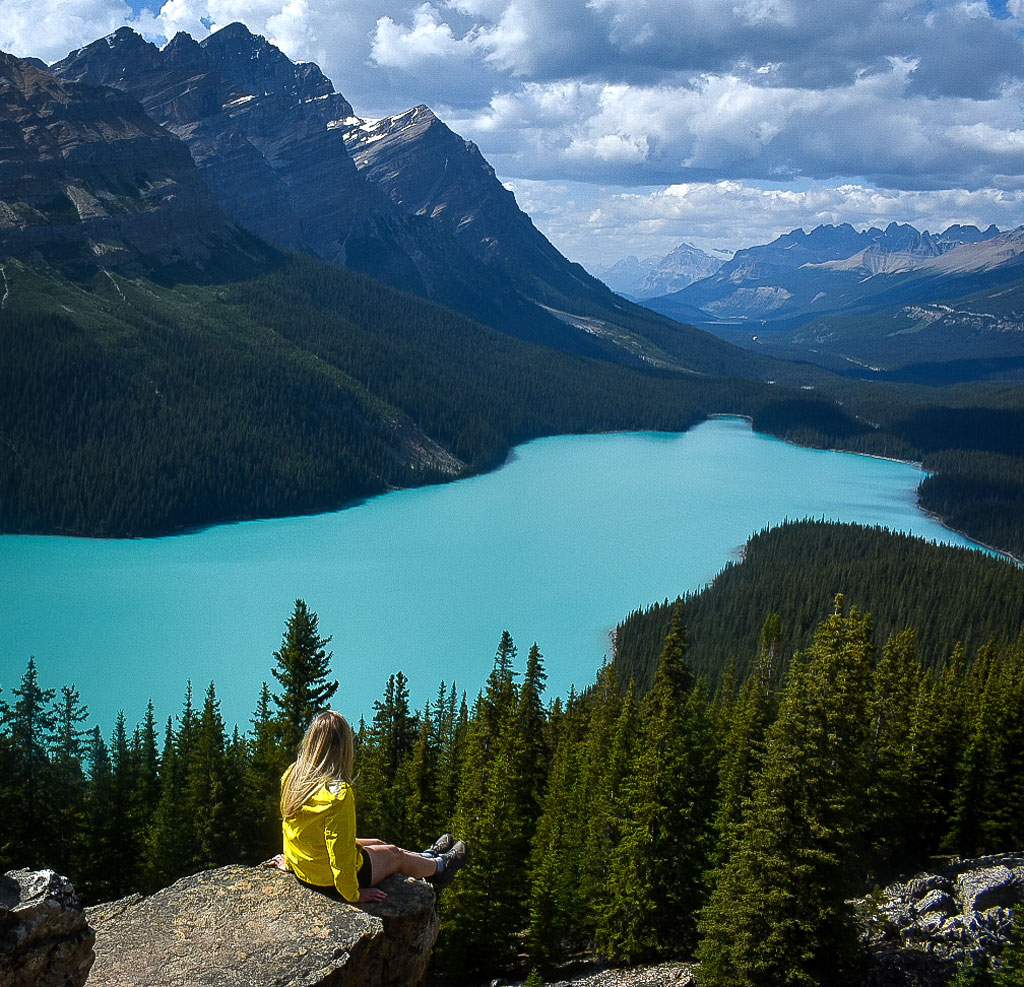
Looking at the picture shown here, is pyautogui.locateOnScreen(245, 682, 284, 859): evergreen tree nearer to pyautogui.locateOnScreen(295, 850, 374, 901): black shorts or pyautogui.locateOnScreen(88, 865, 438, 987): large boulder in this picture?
pyautogui.locateOnScreen(88, 865, 438, 987): large boulder

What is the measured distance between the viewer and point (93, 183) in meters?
162

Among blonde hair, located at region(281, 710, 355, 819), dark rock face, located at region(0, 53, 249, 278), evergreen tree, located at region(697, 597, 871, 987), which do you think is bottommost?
evergreen tree, located at region(697, 597, 871, 987)

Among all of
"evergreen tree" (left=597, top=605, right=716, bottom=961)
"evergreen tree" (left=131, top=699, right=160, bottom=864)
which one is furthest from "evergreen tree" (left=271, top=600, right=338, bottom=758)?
"evergreen tree" (left=597, top=605, right=716, bottom=961)

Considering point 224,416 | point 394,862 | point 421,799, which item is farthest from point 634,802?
point 224,416

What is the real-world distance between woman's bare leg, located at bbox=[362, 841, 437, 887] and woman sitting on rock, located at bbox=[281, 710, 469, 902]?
0.24 ft

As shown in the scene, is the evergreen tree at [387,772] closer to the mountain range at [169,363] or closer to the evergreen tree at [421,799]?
the evergreen tree at [421,799]

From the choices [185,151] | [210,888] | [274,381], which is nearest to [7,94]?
[185,151]

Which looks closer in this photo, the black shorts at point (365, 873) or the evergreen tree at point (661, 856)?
the black shorts at point (365, 873)

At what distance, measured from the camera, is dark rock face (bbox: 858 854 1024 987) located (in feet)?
63.1

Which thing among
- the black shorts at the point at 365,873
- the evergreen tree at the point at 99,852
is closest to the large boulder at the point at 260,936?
the black shorts at the point at 365,873

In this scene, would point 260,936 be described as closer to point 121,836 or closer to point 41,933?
point 41,933

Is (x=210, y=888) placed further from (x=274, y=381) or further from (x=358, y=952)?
(x=274, y=381)

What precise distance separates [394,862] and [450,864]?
1032mm

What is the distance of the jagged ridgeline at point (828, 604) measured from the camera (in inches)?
2726
